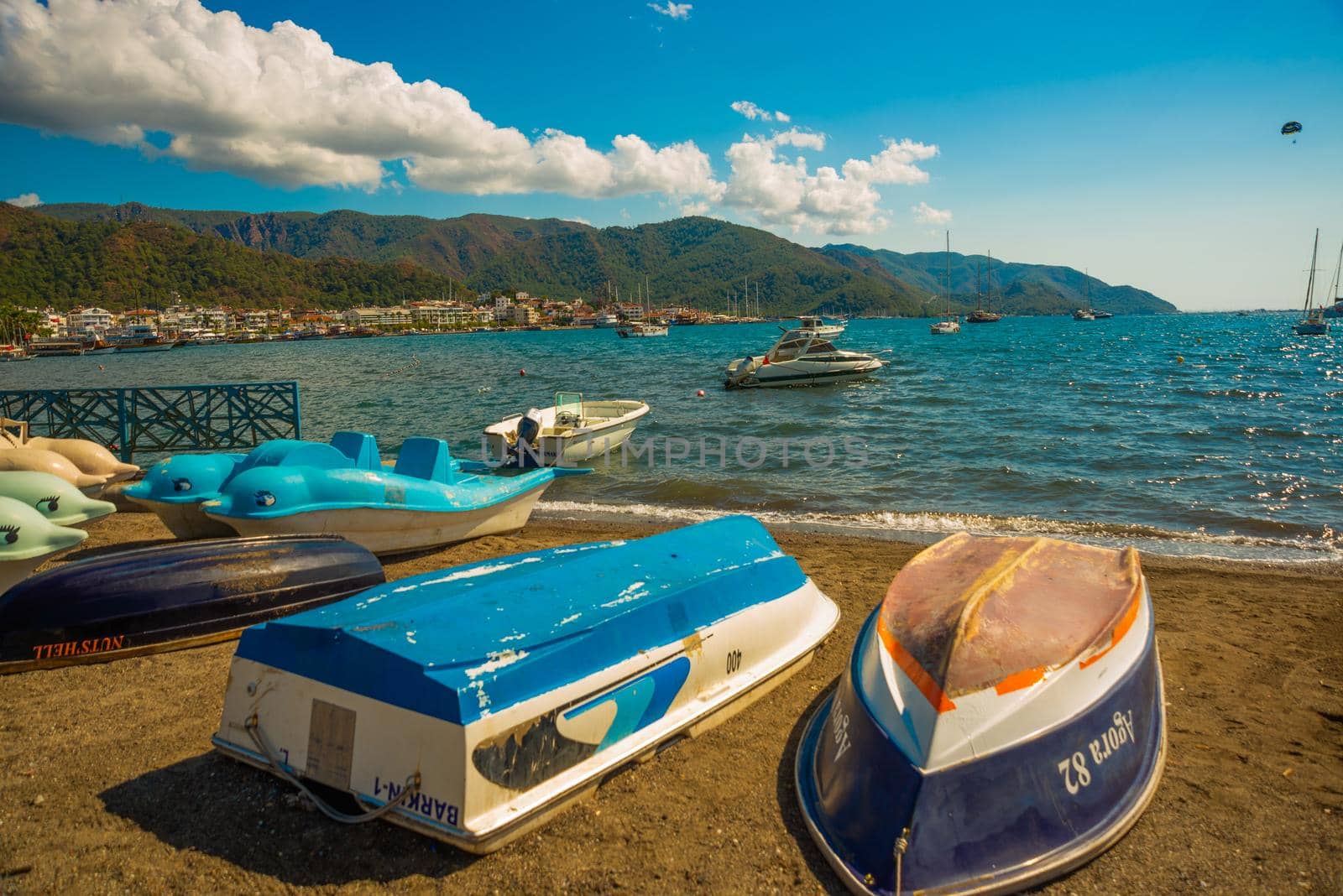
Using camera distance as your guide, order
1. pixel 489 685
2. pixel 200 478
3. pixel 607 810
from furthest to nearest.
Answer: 1. pixel 200 478
2. pixel 607 810
3. pixel 489 685

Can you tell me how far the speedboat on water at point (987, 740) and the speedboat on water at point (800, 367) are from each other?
3044 centimetres

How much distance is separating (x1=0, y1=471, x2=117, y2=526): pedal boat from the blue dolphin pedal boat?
5.81 metres

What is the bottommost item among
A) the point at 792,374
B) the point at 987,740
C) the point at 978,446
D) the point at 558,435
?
the point at 978,446

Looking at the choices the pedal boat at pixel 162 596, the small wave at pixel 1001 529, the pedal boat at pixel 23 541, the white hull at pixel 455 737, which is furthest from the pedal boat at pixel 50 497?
the small wave at pixel 1001 529

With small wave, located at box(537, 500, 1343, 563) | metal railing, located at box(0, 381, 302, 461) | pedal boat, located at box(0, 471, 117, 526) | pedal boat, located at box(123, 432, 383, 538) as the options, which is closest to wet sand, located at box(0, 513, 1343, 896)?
pedal boat, located at box(123, 432, 383, 538)

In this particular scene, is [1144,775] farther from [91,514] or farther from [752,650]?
[91,514]

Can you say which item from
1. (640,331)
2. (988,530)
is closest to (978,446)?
(988,530)

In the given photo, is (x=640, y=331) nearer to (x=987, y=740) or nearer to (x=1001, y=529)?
(x=1001, y=529)

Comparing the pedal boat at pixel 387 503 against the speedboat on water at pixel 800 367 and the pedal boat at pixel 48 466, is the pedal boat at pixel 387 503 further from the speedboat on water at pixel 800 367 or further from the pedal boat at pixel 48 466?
the speedboat on water at pixel 800 367

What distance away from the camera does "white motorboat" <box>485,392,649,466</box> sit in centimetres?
1606

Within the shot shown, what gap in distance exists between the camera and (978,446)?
59.4 feet

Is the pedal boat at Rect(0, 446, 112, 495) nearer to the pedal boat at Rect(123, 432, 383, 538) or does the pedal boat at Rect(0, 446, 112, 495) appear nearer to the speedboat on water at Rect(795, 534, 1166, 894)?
the pedal boat at Rect(123, 432, 383, 538)

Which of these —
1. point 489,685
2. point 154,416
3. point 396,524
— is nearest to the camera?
point 489,685

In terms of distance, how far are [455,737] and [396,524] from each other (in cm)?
604
